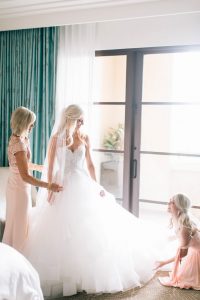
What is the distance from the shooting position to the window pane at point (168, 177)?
382 cm

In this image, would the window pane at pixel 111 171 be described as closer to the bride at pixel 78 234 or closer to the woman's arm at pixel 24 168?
the bride at pixel 78 234

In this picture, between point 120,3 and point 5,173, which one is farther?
point 5,173

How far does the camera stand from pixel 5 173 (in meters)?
4.00

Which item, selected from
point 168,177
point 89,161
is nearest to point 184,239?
point 168,177

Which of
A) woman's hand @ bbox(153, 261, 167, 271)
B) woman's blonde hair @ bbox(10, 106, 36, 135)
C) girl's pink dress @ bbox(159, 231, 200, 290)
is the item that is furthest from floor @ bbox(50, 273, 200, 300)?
woman's blonde hair @ bbox(10, 106, 36, 135)

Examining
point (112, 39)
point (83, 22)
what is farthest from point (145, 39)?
point (83, 22)

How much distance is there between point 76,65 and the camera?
3.90 m

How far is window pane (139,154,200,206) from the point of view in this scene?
3816 mm

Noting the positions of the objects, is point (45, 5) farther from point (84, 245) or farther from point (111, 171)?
point (84, 245)

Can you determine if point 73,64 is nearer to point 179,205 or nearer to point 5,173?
point 5,173

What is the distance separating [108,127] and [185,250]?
1.67 metres

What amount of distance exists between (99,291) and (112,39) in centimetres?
257

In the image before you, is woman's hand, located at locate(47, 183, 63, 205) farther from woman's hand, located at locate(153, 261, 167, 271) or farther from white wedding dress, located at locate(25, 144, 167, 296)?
woman's hand, located at locate(153, 261, 167, 271)

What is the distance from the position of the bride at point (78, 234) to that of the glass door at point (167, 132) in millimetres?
787
